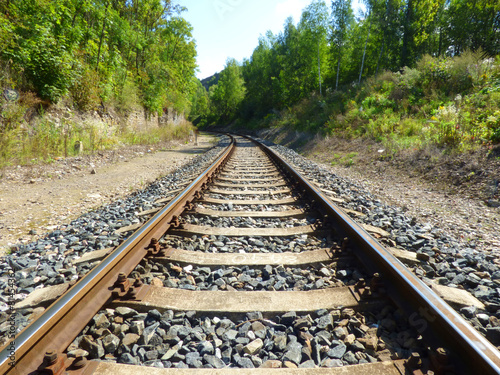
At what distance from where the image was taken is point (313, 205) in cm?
349

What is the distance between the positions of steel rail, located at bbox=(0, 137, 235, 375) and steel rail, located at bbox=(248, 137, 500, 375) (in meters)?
1.91

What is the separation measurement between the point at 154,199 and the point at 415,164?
6090 mm

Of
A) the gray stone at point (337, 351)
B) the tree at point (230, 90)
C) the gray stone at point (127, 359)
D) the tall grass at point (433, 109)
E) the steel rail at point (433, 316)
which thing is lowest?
the gray stone at point (127, 359)

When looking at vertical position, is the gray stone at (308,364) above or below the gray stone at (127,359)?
above

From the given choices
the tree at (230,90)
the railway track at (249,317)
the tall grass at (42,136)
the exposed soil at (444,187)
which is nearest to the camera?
the railway track at (249,317)

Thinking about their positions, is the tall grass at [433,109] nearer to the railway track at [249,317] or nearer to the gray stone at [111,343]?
the railway track at [249,317]

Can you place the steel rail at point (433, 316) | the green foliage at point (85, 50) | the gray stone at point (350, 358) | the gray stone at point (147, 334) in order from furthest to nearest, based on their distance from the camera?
the green foliage at point (85, 50)
the gray stone at point (147, 334)
the gray stone at point (350, 358)
the steel rail at point (433, 316)

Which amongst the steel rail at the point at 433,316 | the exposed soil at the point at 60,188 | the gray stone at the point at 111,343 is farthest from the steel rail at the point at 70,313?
the steel rail at the point at 433,316

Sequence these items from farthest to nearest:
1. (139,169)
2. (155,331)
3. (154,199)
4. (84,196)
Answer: (139,169), (84,196), (154,199), (155,331)

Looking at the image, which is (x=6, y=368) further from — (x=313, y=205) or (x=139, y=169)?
(x=139, y=169)

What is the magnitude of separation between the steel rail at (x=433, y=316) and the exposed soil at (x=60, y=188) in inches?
147

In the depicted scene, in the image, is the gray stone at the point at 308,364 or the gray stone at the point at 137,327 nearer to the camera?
the gray stone at the point at 308,364

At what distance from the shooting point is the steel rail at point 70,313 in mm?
1098

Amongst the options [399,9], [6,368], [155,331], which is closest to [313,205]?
[155,331]
